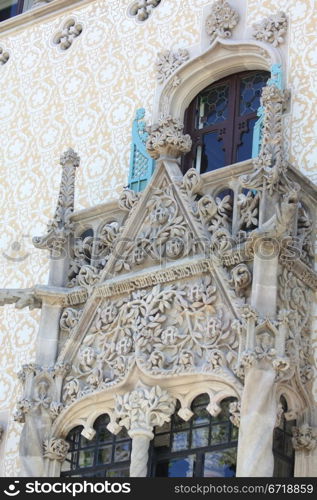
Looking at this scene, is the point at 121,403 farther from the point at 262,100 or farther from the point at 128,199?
the point at 262,100

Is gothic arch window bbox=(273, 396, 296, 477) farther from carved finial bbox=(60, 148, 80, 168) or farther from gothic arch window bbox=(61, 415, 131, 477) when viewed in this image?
carved finial bbox=(60, 148, 80, 168)

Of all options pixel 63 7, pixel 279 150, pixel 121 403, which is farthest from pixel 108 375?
pixel 63 7

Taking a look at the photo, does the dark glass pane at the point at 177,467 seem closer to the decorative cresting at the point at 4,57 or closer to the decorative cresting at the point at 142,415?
the decorative cresting at the point at 142,415

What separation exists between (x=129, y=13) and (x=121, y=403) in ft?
18.0

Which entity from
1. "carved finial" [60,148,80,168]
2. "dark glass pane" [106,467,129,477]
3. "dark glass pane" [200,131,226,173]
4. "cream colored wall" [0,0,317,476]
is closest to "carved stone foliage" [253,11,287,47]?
"cream colored wall" [0,0,317,476]

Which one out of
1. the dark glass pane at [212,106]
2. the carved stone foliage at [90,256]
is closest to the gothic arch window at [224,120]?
the dark glass pane at [212,106]

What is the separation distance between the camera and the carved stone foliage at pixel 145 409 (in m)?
14.9

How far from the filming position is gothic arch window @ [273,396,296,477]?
14555mm

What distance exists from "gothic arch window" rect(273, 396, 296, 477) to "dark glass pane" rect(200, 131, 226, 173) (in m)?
3.40

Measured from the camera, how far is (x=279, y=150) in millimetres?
15258

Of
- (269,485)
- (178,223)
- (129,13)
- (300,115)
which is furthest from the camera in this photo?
(129,13)

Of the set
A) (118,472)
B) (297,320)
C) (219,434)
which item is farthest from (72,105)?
(219,434)

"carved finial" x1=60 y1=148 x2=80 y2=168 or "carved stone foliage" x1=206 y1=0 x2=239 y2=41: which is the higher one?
"carved stone foliage" x1=206 y1=0 x2=239 y2=41

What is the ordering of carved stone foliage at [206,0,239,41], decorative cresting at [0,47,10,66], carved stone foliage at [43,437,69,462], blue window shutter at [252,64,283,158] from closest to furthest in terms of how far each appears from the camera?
carved stone foliage at [43,437,69,462] < blue window shutter at [252,64,283,158] < carved stone foliage at [206,0,239,41] < decorative cresting at [0,47,10,66]
